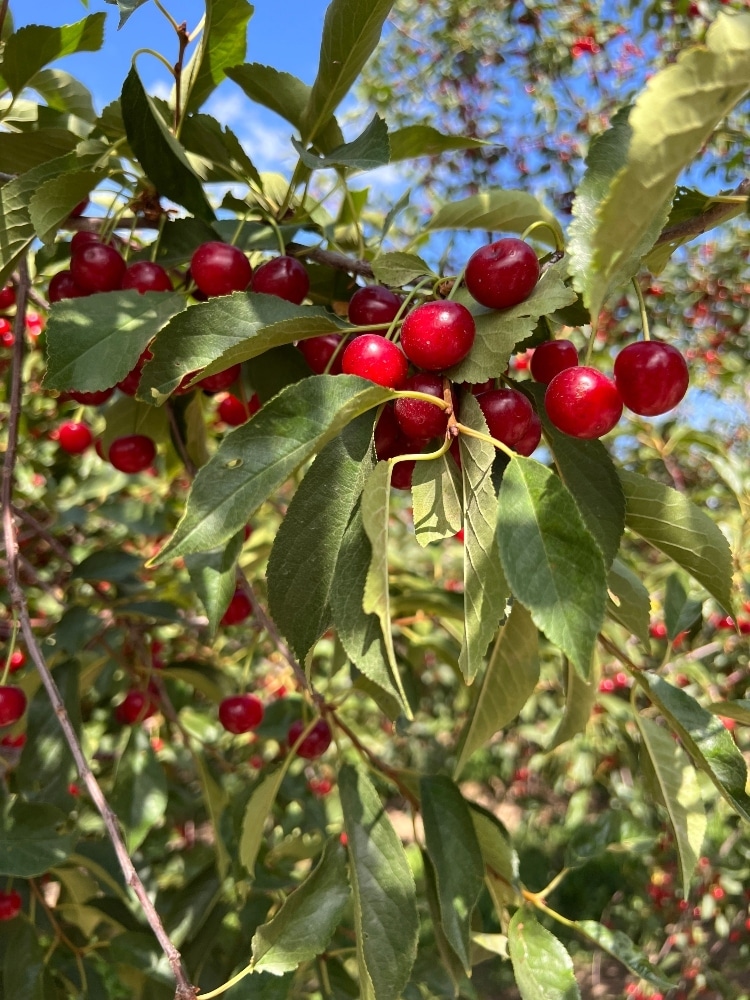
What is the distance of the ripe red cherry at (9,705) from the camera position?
1.30m

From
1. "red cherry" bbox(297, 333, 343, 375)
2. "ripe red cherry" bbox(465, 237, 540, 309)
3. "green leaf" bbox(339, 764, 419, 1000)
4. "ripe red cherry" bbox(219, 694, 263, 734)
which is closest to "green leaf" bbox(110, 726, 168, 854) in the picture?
"ripe red cherry" bbox(219, 694, 263, 734)

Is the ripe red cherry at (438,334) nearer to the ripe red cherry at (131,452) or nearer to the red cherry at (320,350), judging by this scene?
the red cherry at (320,350)

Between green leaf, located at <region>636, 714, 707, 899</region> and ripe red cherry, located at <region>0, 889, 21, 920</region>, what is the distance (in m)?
1.21

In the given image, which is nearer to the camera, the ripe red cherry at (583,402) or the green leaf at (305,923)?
the ripe red cherry at (583,402)

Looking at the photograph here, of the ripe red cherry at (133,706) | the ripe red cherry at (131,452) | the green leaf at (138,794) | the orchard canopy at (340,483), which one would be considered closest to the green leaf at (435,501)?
the orchard canopy at (340,483)

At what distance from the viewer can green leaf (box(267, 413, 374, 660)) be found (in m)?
0.78

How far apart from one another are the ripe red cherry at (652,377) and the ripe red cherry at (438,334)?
0.17m

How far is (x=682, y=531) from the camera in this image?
926 millimetres

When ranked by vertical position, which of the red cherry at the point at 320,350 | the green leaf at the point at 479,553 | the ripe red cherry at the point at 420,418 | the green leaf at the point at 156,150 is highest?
the green leaf at the point at 156,150

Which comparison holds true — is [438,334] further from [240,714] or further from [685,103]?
[240,714]

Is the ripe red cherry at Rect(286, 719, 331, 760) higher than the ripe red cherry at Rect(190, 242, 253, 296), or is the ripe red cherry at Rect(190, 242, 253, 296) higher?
A: the ripe red cherry at Rect(190, 242, 253, 296)

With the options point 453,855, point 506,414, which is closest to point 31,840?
point 453,855

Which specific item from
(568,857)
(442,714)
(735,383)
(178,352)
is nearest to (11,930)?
(568,857)

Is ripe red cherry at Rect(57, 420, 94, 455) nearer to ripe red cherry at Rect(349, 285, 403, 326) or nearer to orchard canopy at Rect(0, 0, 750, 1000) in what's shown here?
orchard canopy at Rect(0, 0, 750, 1000)
